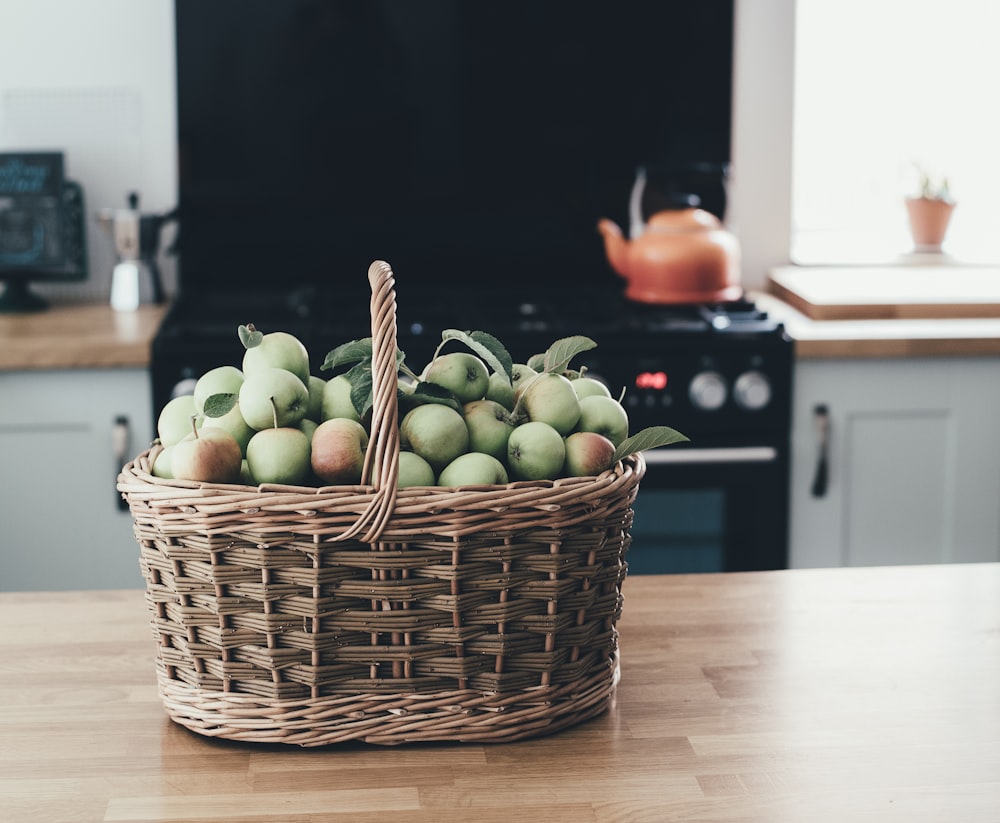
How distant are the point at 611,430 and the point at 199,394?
345 millimetres

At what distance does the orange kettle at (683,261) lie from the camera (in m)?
2.77

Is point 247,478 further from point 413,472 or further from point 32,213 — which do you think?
point 32,213

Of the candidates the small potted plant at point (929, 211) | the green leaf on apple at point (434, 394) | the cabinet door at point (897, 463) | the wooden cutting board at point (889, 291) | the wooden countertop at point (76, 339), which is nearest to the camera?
the green leaf on apple at point (434, 394)

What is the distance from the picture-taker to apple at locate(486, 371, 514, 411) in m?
1.10

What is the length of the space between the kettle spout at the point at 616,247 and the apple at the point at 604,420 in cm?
186

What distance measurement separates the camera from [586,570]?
1.02 meters

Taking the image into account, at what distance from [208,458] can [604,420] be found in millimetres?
329

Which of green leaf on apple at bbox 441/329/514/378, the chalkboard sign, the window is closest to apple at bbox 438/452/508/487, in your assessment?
green leaf on apple at bbox 441/329/514/378

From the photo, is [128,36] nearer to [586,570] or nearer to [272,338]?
[272,338]

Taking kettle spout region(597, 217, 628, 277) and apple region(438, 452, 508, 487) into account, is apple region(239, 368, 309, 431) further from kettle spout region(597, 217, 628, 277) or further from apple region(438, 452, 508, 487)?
kettle spout region(597, 217, 628, 277)

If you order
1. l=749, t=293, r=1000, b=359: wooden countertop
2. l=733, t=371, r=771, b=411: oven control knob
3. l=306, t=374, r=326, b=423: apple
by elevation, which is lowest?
l=733, t=371, r=771, b=411: oven control knob

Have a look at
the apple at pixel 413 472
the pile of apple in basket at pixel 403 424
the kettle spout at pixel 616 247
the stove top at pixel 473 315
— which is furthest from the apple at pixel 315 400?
the kettle spout at pixel 616 247

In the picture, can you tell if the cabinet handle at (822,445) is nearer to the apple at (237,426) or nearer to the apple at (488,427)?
the apple at (488,427)

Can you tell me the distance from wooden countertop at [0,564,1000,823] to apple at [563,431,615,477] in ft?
0.71
